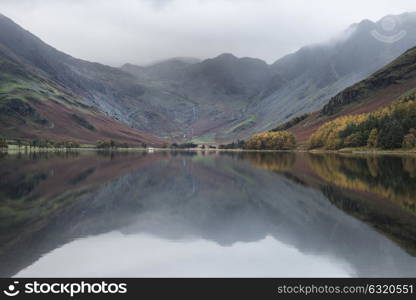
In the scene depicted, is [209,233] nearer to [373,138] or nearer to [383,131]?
[383,131]

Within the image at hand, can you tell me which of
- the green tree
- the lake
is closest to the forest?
the green tree

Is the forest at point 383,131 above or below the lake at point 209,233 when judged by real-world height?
above

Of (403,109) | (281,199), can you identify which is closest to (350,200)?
(281,199)

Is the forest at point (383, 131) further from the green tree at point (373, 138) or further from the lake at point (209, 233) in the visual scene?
the lake at point (209, 233)

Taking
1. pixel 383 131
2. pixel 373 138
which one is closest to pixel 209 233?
pixel 383 131

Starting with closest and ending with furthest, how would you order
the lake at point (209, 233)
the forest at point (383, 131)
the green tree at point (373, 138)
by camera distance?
1. the lake at point (209, 233)
2. the forest at point (383, 131)
3. the green tree at point (373, 138)

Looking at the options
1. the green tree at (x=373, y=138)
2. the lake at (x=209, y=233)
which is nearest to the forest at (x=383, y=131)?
the green tree at (x=373, y=138)

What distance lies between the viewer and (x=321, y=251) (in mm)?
16375

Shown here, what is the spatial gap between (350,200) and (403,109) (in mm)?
134649

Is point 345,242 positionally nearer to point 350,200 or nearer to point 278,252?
point 278,252

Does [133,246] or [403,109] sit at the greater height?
[403,109]

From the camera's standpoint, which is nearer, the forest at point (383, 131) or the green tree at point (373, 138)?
the forest at point (383, 131)

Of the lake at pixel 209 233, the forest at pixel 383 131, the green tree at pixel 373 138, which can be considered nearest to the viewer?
the lake at pixel 209 233

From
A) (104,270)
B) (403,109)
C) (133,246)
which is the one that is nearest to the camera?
(104,270)
